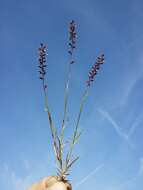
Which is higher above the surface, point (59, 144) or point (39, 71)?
point (39, 71)

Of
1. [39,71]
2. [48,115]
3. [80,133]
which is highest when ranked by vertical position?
[39,71]

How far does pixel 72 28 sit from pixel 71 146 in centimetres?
225

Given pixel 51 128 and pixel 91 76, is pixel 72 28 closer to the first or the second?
pixel 91 76

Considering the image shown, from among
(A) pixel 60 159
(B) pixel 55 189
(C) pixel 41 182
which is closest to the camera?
(B) pixel 55 189

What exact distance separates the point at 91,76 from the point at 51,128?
1.27 m

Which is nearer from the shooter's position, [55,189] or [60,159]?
[55,189]

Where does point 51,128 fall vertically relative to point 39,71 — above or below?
below

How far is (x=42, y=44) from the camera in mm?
4871

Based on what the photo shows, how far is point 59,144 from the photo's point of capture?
4844 millimetres

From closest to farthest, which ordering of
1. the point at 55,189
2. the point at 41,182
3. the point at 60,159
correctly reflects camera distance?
1. the point at 55,189
2. the point at 41,182
3. the point at 60,159

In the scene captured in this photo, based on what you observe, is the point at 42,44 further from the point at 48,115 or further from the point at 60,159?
the point at 60,159

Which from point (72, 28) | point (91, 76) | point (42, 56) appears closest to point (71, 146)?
point (91, 76)

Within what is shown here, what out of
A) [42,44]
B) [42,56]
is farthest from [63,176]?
[42,44]

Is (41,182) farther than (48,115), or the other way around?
(48,115)
